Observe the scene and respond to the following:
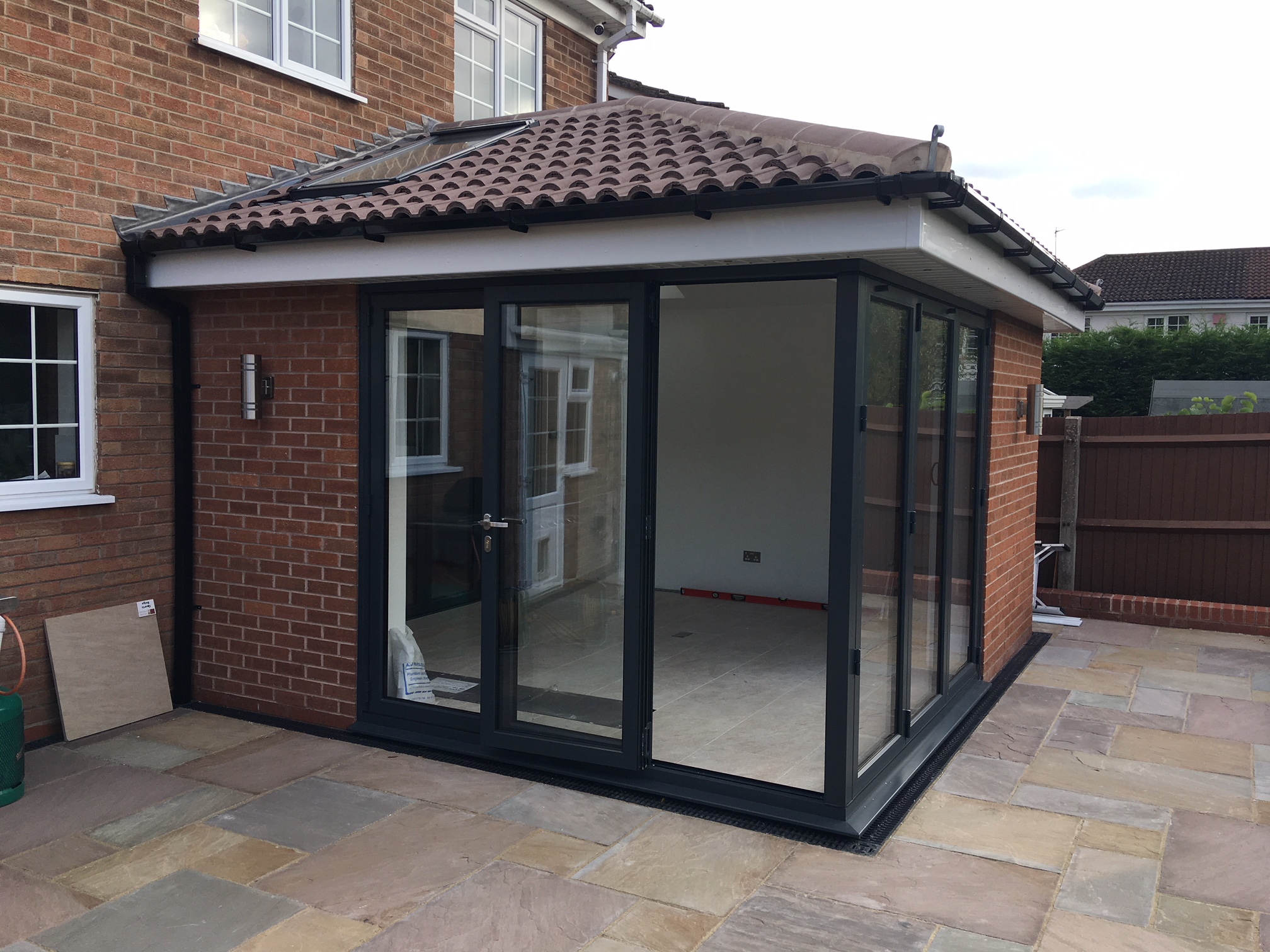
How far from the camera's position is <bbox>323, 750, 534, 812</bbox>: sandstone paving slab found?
4.70 meters

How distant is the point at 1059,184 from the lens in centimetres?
4447

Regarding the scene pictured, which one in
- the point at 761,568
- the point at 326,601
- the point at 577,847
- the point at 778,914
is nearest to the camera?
the point at 778,914

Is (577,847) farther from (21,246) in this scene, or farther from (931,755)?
(21,246)

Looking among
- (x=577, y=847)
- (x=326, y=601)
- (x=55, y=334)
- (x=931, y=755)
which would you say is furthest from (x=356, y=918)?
(x=55, y=334)

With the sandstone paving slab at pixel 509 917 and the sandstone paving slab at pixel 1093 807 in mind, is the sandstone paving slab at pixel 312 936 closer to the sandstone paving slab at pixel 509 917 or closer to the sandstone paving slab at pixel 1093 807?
the sandstone paving slab at pixel 509 917

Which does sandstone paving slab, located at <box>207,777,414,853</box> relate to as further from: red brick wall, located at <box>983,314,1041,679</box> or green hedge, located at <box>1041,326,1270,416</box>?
green hedge, located at <box>1041,326,1270,416</box>

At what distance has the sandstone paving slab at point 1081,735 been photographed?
18.2 feet

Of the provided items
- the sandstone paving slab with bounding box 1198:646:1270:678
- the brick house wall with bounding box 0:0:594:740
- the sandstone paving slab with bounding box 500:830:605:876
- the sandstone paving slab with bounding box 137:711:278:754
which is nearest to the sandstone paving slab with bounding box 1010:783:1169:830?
the sandstone paving slab with bounding box 500:830:605:876

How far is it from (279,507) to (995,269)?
3.96 meters

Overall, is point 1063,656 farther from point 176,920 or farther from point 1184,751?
point 176,920

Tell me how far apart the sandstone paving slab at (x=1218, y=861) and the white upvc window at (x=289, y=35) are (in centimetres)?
654

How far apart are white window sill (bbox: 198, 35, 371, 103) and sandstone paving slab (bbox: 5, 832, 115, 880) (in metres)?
4.47

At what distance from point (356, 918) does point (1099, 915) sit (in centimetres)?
262

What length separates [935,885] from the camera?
3902mm
